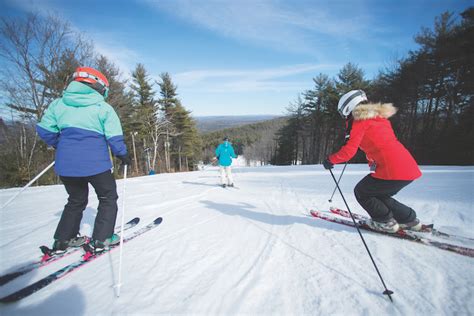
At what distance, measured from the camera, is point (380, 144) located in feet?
8.09

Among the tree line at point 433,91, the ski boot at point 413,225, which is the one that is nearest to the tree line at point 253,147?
the tree line at point 433,91

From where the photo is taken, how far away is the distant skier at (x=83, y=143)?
2285 mm

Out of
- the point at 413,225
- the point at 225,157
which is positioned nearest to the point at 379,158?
the point at 413,225

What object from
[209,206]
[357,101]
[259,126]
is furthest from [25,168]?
A: [259,126]

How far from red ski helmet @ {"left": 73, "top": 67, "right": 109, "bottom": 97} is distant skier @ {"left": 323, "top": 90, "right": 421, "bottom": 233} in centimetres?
295

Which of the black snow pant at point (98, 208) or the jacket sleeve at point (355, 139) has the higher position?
the jacket sleeve at point (355, 139)

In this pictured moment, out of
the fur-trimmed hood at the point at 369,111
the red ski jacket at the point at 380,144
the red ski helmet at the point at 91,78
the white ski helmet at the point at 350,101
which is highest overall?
the red ski helmet at the point at 91,78

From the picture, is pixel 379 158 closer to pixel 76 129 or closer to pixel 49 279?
pixel 76 129

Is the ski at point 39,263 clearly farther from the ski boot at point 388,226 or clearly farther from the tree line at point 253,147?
the tree line at point 253,147

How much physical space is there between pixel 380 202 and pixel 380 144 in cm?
77

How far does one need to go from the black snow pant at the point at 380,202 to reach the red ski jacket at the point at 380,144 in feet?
0.51

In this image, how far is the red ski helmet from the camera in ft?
7.55

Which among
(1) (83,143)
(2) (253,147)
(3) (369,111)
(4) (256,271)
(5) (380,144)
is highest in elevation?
(3) (369,111)

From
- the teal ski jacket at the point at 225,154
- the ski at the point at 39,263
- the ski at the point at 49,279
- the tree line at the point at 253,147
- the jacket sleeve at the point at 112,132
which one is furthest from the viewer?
the tree line at the point at 253,147
